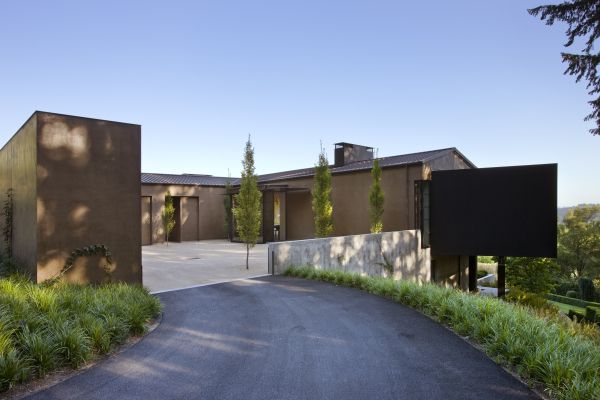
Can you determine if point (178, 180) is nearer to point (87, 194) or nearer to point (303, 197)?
point (303, 197)

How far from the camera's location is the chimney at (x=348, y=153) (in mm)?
24719

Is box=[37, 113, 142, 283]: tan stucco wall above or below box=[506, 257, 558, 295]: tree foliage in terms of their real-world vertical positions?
above

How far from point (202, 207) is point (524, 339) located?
23.9 metres

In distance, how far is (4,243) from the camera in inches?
440

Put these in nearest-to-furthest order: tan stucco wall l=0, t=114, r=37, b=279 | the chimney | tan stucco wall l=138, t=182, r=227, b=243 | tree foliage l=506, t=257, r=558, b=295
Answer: tan stucco wall l=0, t=114, r=37, b=279 → tree foliage l=506, t=257, r=558, b=295 → tan stucco wall l=138, t=182, r=227, b=243 → the chimney

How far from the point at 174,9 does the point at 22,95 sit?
6.01 metres

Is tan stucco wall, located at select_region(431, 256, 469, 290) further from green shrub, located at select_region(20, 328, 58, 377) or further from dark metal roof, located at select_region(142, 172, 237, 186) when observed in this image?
green shrub, located at select_region(20, 328, 58, 377)

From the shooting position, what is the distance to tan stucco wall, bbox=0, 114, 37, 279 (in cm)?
836

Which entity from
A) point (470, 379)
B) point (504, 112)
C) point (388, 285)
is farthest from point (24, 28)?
point (504, 112)

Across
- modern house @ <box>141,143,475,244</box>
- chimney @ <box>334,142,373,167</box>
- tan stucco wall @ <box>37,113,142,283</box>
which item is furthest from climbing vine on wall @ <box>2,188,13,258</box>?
chimney @ <box>334,142,373,167</box>

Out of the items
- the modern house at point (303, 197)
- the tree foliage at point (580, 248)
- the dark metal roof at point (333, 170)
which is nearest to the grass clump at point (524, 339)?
the modern house at point (303, 197)

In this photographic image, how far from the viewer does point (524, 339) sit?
494cm

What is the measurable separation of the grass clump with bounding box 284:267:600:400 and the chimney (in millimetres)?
17006

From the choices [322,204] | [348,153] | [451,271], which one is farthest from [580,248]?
[322,204]
